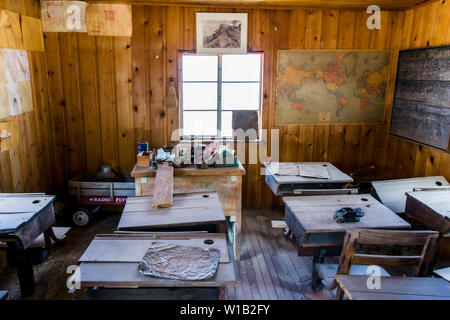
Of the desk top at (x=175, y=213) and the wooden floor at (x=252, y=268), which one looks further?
the wooden floor at (x=252, y=268)

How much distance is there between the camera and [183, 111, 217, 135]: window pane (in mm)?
4867

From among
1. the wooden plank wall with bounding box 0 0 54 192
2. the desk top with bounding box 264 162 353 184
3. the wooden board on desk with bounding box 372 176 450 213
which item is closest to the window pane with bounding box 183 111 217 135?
the desk top with bounding box 264 162 353 184

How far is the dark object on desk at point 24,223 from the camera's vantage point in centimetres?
253

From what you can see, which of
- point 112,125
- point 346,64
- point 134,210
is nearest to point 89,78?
point 112,125

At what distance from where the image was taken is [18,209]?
9.14 ft

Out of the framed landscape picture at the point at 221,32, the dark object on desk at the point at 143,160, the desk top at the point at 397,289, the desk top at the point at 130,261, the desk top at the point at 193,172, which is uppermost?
the framed landscape picture at the point at 221,32

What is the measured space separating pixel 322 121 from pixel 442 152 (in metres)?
1.50

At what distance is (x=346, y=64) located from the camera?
4801 mm

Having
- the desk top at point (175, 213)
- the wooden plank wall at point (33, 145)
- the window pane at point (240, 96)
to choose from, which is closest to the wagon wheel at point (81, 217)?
the wooden plank wall at point (33, 145)

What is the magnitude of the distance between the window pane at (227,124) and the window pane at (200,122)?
109 mm

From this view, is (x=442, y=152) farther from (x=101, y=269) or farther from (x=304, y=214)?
(x=101, y=269)

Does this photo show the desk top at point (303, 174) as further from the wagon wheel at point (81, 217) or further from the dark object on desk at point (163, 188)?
the wagon wheel at point (81, 217)

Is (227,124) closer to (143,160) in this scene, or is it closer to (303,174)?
(303,174)

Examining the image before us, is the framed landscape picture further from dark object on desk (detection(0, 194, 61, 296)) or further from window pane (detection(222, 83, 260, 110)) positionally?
dark object on desk (detection(0, 194, 61, 296))
